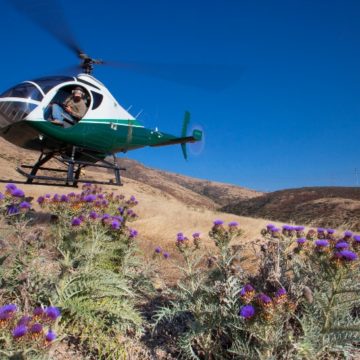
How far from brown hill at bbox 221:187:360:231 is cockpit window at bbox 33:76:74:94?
9026 millimetres

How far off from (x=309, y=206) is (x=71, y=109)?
1283cm

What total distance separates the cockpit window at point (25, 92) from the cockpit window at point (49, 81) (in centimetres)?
19

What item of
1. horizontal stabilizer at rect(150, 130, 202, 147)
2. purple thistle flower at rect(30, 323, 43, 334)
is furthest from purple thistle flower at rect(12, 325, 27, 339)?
horizontal stabilizer at rect(150, 130, 202, 147)

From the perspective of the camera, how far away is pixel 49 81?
956cm

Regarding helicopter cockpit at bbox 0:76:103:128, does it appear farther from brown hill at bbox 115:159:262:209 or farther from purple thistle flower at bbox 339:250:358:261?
brown hill at bbox 115:159:262:209

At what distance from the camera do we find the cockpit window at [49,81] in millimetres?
9414

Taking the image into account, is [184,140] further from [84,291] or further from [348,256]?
[348,256]

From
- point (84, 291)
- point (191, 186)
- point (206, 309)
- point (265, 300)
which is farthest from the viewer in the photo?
point (191, 186)

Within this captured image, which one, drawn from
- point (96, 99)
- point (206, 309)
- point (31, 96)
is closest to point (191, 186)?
point (96, 99)

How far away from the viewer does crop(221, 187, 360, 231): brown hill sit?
14898 mm

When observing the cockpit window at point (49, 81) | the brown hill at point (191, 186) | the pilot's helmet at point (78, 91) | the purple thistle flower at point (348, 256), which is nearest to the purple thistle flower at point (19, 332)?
the purple thistle flower at point (348, 256)

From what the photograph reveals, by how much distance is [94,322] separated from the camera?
2578mm

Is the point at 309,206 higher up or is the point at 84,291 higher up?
the point at 309,206

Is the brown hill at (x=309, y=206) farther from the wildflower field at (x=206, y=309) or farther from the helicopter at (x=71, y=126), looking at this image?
the wildflower field at (x=206, y=309)
